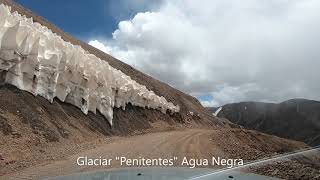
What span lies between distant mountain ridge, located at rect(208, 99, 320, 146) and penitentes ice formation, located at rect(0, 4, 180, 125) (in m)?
61.2

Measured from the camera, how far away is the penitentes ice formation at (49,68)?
2577cm

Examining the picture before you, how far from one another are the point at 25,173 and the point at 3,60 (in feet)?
36.3

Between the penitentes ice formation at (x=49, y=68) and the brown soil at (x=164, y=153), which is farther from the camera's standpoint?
the penitentes ice formation at (x=49, y=68)

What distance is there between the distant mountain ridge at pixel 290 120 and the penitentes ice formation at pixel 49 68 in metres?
61.2

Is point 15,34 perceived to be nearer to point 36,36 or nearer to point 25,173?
point 36,36

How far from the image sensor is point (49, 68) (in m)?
29.1

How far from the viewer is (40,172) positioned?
53.3ft

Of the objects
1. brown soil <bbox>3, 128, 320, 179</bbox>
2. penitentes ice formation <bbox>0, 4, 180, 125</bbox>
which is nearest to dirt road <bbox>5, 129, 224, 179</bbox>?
brown soil <bbox>3, 128, 320, 179</bbox>

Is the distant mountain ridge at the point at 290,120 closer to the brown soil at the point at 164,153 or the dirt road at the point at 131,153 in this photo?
the brown soil at the point at 164,153

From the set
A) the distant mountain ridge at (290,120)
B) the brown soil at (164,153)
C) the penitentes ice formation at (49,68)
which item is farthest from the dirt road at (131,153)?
the distant mountain ridge at (290,120)

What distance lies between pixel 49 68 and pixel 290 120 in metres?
108

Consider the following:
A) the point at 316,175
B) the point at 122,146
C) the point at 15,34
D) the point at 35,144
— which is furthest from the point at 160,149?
the point at 316,175

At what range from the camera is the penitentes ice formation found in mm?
25766

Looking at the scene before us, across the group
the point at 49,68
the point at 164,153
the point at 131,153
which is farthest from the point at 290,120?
the point at 131,153
